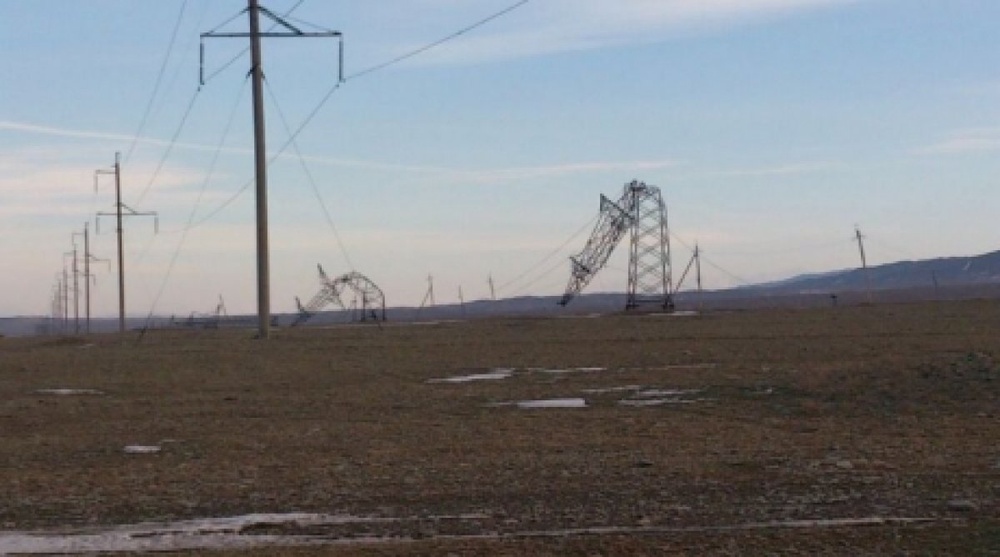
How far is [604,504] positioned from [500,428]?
21.1 ft

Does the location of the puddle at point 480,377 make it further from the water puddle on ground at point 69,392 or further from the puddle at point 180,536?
the puddle at point 180,536

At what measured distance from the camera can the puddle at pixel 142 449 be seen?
1666 cm

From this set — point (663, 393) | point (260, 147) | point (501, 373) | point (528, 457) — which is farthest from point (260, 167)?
point (528, 457)

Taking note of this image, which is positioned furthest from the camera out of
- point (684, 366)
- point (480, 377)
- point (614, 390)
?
point (684, 366)

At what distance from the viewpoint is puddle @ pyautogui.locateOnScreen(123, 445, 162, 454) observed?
16656 mm

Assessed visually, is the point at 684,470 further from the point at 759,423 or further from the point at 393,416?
the point at 393,416

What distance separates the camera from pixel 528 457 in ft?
49.8

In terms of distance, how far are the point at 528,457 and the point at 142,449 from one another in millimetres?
4741

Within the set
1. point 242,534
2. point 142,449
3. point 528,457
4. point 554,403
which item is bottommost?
point 242,534

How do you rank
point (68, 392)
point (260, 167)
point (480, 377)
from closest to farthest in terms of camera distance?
point (68, 392), point (480, 377), point (260, 167)

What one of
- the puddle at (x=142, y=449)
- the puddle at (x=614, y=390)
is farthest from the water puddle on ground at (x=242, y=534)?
the puddle at (x=614, y=390)

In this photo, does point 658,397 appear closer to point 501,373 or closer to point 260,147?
point 501,373

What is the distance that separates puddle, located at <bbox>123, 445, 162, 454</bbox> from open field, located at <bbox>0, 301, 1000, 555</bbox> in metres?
0.11

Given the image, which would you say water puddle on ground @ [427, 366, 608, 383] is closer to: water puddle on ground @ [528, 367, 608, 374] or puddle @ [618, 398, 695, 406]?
water puddle on ground @ [528, 367, 608, 374]
